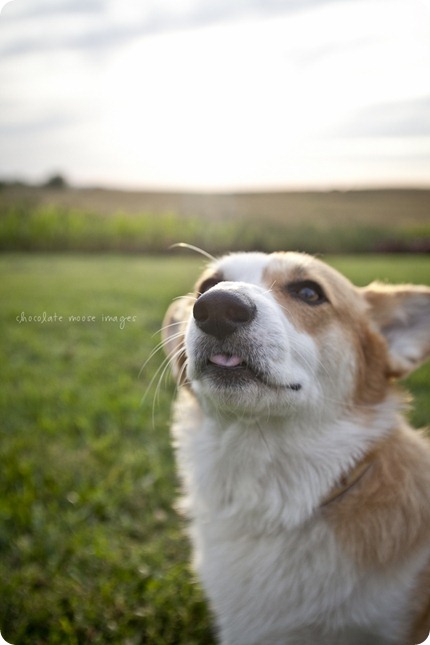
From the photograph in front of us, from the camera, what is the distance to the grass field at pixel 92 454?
2.77 m

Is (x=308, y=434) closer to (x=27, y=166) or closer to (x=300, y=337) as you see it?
(x=300, y=337)

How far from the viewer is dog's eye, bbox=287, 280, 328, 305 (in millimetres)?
2416

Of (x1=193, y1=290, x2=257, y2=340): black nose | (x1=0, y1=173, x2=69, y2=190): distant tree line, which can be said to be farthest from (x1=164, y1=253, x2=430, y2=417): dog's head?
(x1=0, y1=173, x2=69, y2=190): distant tree line

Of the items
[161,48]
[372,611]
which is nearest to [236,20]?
[161,48]

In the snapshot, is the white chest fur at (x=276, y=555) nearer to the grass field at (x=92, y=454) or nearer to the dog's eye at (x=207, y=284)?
the grass field at (x=92, y=454)

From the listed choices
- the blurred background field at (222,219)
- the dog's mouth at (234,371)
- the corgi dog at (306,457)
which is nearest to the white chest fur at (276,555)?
the corgi dog at (306,457)

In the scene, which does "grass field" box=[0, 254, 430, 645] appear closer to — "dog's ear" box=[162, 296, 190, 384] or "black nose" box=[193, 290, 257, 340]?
"dog's ear" box=[162, 296, 190, 384]

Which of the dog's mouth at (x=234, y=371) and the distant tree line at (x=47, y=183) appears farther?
the distant tree line at (x=47, y=183)

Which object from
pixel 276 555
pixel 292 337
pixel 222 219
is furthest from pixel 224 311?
pixel 222 219

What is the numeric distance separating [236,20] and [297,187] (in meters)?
0.93

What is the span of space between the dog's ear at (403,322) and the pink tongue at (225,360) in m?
0.80

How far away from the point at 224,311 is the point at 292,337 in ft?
1.14

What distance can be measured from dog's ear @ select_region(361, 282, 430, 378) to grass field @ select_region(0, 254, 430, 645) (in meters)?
0.88

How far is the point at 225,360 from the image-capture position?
2.13 metres
